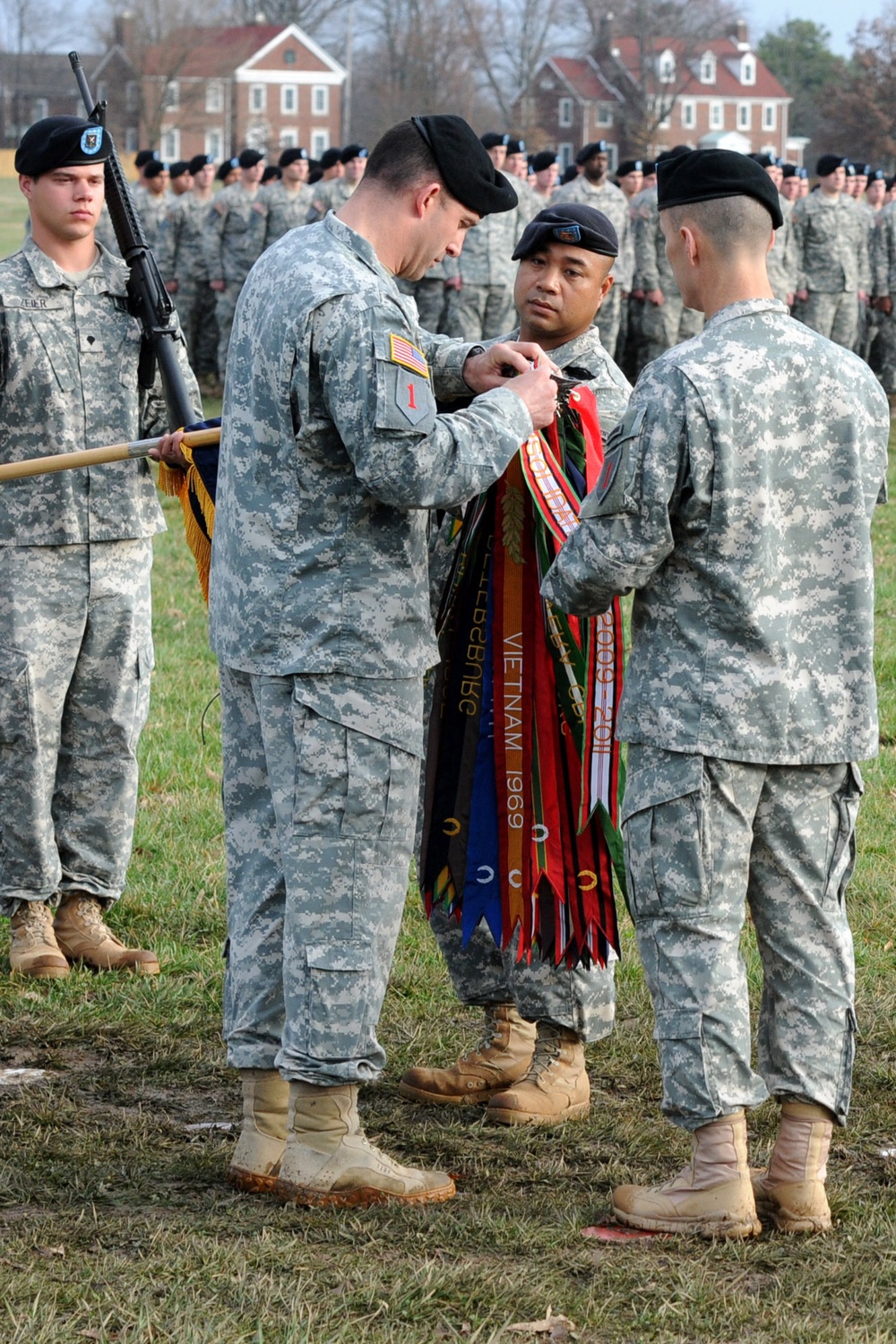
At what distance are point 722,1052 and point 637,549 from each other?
1.05 metres

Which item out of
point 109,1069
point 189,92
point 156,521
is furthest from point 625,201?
point 189,92

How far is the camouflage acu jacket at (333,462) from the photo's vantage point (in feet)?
11.5

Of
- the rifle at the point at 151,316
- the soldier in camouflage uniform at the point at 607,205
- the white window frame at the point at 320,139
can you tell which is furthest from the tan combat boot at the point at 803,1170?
the white window frame at the point at 320,139

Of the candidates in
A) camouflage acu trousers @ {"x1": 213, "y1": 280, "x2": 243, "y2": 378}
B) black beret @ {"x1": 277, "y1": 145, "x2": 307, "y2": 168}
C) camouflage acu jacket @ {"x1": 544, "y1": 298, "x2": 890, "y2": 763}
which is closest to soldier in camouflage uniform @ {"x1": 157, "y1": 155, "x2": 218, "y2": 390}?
camouflage acu trousers @ {"x1": 213, "y1": 280, "x2": 243, "y2": 378}

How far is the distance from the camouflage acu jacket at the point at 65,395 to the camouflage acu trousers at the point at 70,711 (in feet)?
0.30

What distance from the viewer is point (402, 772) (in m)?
3.78

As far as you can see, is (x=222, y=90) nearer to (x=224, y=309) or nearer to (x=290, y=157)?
(x=290, y=157)

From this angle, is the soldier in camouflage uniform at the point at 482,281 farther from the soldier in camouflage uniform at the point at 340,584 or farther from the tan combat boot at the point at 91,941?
the soldier in camouflage uniform at the point at 340,584

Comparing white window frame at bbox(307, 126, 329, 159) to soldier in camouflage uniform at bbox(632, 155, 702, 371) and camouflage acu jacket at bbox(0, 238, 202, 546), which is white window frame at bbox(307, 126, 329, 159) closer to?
soldier in camouflage uniform at bbox(632, 155, 702, 371)

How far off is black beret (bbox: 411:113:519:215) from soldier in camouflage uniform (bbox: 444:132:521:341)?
46.3ft

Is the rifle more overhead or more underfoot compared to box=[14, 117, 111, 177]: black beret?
more underfoot

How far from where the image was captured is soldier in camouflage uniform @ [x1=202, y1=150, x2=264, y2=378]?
19.9 m

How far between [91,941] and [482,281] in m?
13.5

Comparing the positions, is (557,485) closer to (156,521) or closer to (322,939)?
(322,939)
